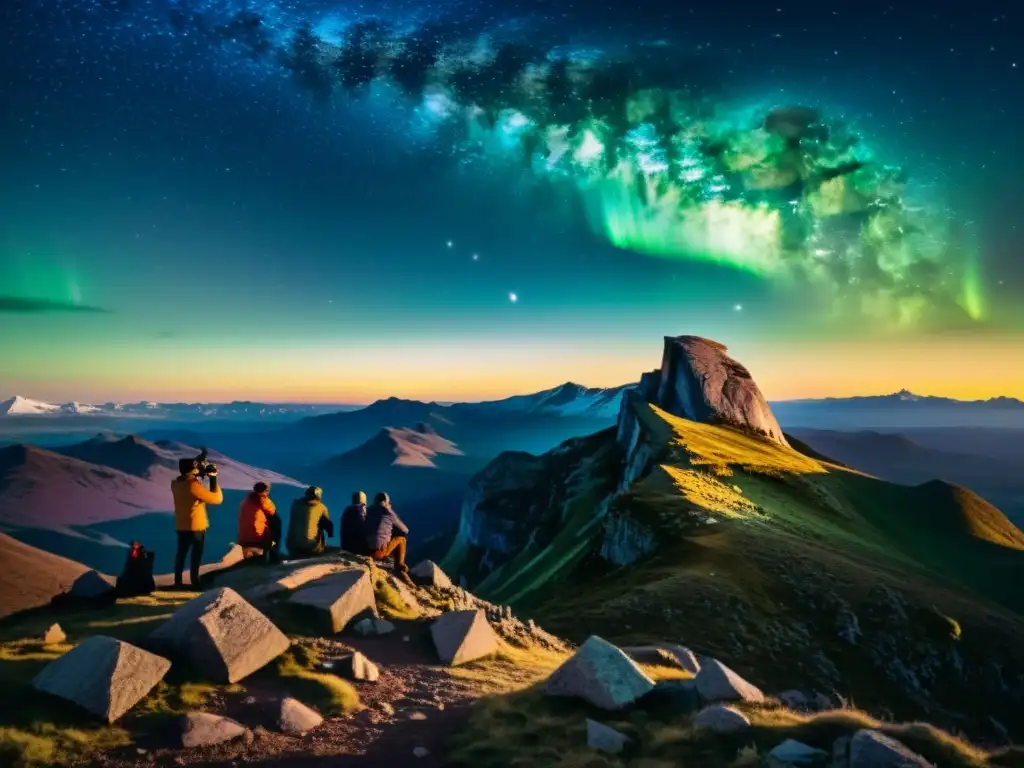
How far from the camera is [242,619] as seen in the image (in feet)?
47.1

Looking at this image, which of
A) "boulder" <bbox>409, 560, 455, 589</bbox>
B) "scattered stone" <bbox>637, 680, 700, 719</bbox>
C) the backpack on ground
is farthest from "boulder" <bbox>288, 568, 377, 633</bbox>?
"scattered stone" <bbox>637, 680, 700, 719</bbox>

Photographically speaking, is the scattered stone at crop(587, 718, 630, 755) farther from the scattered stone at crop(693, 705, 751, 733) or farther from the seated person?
the seated person

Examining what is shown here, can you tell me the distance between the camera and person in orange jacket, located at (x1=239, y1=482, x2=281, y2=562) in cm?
2073

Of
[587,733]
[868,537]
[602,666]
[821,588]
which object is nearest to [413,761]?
[587,733]

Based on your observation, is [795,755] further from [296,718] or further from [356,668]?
[356,668]

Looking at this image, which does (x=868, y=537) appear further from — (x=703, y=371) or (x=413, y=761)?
(x=413, y=761)

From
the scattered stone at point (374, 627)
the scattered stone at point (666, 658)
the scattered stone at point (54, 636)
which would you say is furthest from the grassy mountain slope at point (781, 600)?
the scattered stone at point (54, 636)

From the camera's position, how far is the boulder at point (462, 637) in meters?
16.9

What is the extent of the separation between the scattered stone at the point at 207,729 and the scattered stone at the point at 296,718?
701 millimetres

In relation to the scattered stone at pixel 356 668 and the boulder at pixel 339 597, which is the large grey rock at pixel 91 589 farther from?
the scattered stone at pixel 356 668

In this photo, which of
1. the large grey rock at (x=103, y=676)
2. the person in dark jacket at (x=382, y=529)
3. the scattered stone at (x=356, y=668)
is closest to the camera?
the large grey rock at (x=103, y=676)

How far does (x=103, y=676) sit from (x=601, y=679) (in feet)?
32.4

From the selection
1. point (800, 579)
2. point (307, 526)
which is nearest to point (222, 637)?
point (307, 526)

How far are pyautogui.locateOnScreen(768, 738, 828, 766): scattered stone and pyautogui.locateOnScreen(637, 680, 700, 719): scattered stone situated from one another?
279cm
